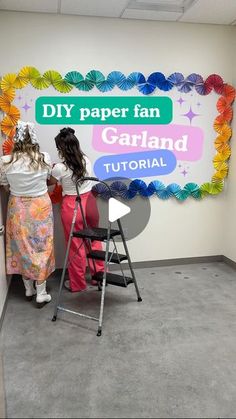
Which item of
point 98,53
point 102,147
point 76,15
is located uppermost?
point 76,15

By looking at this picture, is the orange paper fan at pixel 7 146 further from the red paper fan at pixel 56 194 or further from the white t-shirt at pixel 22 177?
the red paper fan at pixel 56 194

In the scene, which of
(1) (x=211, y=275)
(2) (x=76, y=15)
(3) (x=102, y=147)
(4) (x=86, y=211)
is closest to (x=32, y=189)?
(4) (x=86, y=211)

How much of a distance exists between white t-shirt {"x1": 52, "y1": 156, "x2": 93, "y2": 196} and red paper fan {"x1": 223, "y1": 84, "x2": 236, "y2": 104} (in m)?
1.79

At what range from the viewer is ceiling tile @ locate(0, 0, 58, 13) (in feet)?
10.1

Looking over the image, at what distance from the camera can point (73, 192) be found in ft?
10.9

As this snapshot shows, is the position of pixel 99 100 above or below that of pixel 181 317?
above

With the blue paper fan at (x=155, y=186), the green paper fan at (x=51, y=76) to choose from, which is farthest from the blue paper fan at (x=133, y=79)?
the blue paper fan at (x=155, y=186)

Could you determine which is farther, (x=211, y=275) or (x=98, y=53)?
(x=211, y=275)

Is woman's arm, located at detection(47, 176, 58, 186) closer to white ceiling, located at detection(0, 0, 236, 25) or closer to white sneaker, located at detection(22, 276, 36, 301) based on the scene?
white sneaker, located at detection(22, 276, 36, 301)

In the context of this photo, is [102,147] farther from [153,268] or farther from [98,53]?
[153,268]

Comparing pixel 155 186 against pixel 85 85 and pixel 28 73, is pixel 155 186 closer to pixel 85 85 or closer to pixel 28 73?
pixel 85 85

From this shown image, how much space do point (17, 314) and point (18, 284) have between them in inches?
24.7

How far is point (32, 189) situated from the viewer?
3016 mm

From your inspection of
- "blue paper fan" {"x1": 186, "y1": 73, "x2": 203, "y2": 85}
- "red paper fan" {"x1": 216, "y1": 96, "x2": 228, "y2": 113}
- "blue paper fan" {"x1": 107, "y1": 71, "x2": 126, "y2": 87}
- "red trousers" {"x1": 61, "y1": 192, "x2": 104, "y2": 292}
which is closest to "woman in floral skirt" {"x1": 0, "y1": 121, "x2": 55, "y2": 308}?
"red trousers" {"x1": 61, "y1": 192, "x2": 104, "y2": 292}
